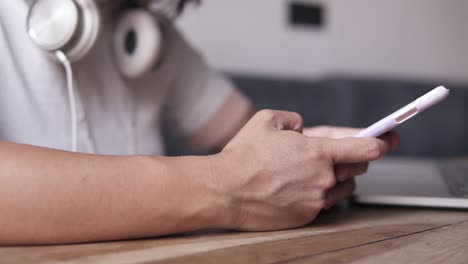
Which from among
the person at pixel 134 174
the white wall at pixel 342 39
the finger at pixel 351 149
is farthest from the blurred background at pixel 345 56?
the finger at pixel 351 149

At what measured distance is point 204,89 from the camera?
45.8 inches

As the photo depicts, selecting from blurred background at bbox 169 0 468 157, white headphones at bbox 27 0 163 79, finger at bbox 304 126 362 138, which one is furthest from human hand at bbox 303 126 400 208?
blurred background at bbox 169 0 468 157

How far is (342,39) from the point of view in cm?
232

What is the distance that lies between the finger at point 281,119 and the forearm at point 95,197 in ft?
0.34

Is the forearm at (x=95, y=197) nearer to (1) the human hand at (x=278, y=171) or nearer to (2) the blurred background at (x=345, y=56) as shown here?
(1) the human hand at (x=278, y=171)

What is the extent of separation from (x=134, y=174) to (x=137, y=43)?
446mm

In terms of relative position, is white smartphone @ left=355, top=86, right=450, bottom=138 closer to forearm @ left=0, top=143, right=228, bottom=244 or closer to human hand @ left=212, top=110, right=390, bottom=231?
human hand @ left=212, top=110, right=390, bottom=231

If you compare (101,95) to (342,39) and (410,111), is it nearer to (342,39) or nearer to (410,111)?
(410,111)

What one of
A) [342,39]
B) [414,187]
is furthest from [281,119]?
[342,39]

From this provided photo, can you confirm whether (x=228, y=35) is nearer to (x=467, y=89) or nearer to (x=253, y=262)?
(x=467, y=89)

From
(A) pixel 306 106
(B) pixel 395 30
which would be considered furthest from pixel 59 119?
(B) pixel 395 30

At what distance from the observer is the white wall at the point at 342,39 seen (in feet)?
6.72

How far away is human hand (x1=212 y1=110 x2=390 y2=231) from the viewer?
563 mm

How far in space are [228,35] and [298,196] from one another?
1552 mm
